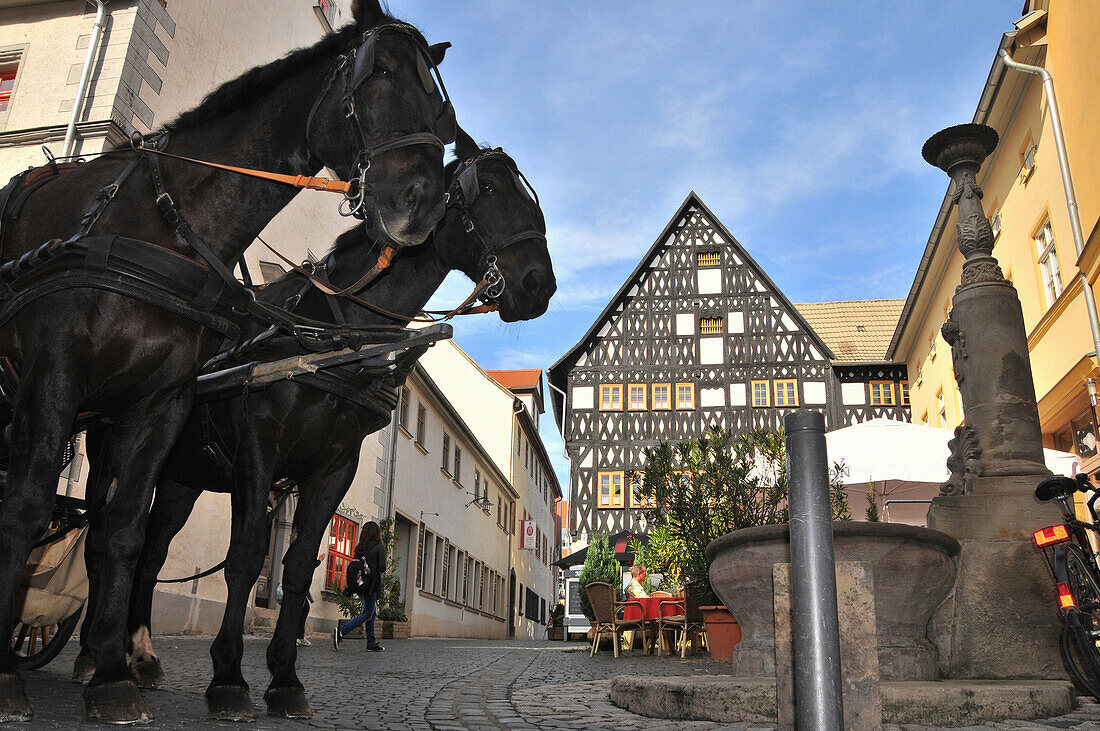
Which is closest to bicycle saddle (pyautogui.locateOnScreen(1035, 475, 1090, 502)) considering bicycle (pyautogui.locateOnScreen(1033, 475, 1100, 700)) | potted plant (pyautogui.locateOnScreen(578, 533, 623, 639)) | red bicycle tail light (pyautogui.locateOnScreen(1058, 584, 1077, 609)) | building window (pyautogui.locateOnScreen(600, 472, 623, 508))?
bicycle (pyautogui.locateOnScreen(1033, 475, 1100, 700))

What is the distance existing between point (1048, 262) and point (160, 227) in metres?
16.2

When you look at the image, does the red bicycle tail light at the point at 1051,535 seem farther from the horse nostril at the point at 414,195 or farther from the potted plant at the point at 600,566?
the potted plant at the point at 600,566

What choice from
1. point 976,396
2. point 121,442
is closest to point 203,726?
point 121,442

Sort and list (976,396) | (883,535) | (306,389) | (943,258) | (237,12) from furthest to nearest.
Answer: (943,258) → (237,12) → (976,396) → (883,535) → (306,389)

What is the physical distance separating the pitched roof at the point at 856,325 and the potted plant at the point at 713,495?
22005mm

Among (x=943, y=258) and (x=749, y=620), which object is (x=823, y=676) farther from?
(x=943, y=258)

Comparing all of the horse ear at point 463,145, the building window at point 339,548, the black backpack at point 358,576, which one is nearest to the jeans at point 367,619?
the black backpack at point 358,576

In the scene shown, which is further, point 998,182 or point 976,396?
point 998,182

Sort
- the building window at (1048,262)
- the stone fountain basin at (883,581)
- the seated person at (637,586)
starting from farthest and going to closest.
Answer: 1. the building window at (1048,262)
2. the seated person at (637,586)
3. the stone fountain basin at (883,581)

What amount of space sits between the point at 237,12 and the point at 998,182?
15.4m

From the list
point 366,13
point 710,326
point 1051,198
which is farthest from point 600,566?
point 366,13

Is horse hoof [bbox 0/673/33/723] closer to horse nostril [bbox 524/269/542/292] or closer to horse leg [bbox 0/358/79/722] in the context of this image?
horse leg [bbox 0/358/79/722]

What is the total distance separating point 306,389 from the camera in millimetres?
3754

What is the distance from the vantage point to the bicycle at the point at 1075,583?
16.3 feet
